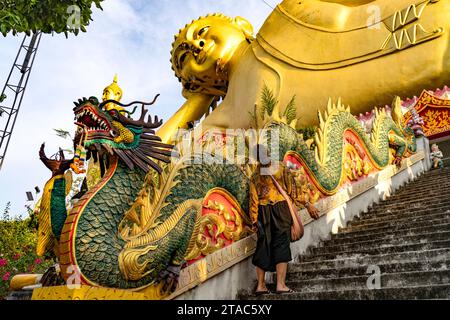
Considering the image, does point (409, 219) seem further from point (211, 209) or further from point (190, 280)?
point (190, 280)

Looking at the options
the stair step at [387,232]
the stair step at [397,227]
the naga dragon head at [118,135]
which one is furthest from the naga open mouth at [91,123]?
the stair step at [397,227]

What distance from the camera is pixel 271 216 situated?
4352 millimetres

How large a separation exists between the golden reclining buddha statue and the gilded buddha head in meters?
0.03

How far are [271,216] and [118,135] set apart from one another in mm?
1654

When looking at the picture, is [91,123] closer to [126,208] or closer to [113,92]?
[126,208]

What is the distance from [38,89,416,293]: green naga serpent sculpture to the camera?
3.36 m

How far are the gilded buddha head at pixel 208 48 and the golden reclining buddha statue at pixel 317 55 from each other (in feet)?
0.11

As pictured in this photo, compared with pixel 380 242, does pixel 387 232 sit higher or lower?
higher

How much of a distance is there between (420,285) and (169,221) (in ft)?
6.66

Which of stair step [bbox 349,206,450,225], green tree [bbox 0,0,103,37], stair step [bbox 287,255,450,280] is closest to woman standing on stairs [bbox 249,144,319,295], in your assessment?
stair step [bbox 287,255,450,280]

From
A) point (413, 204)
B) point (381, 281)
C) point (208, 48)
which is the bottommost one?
point (381, 281)

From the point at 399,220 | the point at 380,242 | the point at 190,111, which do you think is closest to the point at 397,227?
the point at 399,220

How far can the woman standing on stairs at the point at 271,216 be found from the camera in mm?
4172
